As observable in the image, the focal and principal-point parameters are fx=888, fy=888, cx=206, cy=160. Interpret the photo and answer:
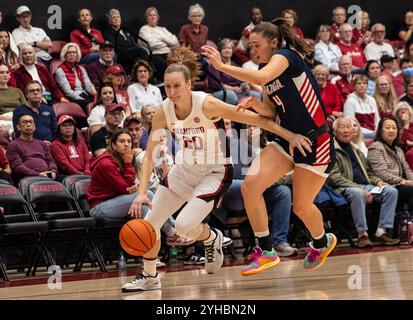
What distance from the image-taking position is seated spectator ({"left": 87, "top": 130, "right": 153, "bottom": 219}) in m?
8.66

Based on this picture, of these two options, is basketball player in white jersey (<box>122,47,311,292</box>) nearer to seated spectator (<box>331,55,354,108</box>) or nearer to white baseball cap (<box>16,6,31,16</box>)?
white baseball cap (<box>16,6,31,16</box>)

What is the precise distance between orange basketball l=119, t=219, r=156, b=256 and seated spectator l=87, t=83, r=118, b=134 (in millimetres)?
4153

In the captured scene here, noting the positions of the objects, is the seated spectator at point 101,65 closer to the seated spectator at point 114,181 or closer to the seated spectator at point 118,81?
the seated spectator at point 118,81

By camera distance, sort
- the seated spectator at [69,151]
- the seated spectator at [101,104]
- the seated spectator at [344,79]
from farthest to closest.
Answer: the seated spectator at [344,79] < the seated spectator at [101,104] < the seated spectator at [69,151]

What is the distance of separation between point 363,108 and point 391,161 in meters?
1.86

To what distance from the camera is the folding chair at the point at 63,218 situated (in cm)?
843

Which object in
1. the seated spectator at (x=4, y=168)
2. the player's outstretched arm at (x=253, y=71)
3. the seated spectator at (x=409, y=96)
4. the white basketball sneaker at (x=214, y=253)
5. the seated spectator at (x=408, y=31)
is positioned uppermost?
the seated spectator at (x=408, y=31)

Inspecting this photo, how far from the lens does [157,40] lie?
12.8m

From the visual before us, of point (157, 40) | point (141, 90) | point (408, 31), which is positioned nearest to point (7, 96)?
point (141, 90)

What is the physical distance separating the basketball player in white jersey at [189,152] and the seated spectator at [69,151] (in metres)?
3.01

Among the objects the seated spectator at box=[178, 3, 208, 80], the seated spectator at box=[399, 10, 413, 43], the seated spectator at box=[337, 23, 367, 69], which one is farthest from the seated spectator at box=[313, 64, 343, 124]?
the seated spectator at box=[399, 10, 413, 43]

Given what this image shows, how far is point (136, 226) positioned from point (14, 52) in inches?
218

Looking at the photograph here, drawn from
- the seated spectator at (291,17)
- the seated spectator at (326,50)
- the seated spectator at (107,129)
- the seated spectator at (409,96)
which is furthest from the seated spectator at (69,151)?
the seated spectator at (326,50)

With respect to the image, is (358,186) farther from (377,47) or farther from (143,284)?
(377,47)
